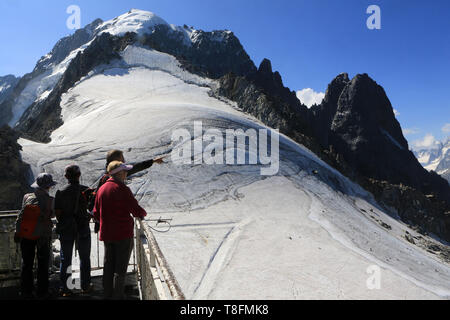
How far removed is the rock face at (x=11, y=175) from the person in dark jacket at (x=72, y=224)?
10.3 meters

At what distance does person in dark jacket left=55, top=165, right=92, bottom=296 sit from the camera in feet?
16.2

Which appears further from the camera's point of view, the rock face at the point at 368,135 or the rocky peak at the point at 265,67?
the rocky peak at the point at 265,67

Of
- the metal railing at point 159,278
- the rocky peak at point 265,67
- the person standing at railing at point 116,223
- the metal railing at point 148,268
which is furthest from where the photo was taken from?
the rocky peak at point 265,67

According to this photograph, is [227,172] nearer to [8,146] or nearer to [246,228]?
[246,228]

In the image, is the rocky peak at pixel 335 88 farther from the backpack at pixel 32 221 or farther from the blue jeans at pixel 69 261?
the backpack at pixel 32 221

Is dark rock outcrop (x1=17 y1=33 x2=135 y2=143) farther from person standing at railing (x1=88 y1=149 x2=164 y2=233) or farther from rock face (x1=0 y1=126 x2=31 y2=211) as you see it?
person standing at railing (x1=88 y1=149 x2=164 y2=233)

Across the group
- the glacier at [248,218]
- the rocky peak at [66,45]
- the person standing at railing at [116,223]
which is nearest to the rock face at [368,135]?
the glacier at [248,218]

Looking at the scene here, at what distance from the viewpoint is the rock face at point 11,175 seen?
43.4ft

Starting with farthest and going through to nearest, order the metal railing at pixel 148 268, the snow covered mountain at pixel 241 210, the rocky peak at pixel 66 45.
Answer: the rocky peak at pixel 66 45 < the snow covered mountain at pixel 241 210 < the metal railing at pixel 148 268

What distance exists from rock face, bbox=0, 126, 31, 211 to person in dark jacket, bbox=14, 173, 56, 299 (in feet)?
33.3

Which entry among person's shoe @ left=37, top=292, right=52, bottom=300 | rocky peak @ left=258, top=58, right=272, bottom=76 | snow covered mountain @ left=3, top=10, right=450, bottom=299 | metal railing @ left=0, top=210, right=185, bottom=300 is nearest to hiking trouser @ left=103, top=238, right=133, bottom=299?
metal railing @ left=0, top=210, right=185, bottom=300
